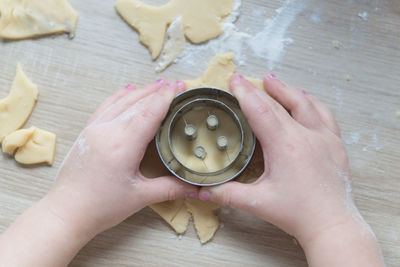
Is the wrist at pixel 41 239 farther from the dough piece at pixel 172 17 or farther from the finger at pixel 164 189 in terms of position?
the dough piece at pixel 172 17

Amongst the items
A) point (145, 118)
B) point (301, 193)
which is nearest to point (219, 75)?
point (145, 118)

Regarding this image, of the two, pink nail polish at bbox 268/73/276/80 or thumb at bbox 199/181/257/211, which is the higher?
pink nail polish at bbox 268/73/276/80

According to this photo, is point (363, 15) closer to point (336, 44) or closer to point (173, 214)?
point (336, 44)

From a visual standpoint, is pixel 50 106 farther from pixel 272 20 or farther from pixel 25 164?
pixel 272 20

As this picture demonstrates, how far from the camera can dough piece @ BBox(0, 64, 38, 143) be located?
89 cm

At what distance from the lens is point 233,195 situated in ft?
2.60

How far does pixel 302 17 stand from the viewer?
93 cm

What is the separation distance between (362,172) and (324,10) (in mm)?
385

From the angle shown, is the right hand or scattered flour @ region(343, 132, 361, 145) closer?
the right hand

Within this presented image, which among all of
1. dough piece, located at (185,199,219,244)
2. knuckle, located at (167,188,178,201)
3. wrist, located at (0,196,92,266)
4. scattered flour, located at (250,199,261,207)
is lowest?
dough piece, located at (185,199,219,244)

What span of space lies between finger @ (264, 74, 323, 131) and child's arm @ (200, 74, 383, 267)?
3 cm

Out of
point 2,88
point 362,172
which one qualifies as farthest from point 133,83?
point 362,172

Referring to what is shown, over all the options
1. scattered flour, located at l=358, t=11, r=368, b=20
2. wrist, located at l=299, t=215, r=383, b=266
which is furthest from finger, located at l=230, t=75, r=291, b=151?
scattered flour, located at l=358, t=11, r=368, b=20

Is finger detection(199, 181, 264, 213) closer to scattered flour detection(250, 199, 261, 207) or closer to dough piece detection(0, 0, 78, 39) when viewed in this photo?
→ scattered flour detection(250, 199, 261, 207)
